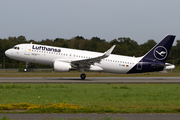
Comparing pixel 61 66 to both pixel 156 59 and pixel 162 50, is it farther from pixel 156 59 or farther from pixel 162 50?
pixel 162 50

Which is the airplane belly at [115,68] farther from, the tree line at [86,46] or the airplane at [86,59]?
the tree line at [86,46]

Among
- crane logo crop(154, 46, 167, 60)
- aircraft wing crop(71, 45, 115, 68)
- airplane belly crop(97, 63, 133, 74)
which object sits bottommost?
airplane belly crop(97, 63, 133, 74)

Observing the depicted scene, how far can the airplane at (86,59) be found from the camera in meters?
33.5

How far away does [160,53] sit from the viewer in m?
36.2

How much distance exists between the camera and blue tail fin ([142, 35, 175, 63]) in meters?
35.9

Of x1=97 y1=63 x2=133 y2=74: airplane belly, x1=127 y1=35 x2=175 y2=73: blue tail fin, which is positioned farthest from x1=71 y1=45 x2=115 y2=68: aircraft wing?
x1=127 y1=35 x2=175 y2=73: blue tail fin

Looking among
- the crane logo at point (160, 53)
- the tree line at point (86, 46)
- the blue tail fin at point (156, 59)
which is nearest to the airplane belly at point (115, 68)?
the blue tail fin at point (156, 59)

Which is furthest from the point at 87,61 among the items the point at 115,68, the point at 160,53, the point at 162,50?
the point at 162,50

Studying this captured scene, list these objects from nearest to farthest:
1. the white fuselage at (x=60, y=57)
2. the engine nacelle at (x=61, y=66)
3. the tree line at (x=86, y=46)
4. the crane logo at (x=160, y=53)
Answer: the engine nacelle at (x=61, y=66), the white fuselage at (x=60, y=57), the crane logo at (x=160, y=53), the tree line at (x=86, y=46)

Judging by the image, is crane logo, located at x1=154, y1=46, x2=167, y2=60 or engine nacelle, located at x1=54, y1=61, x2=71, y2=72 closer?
engine nacelle, located at x1=54, y1=61, x2=71, y2=72

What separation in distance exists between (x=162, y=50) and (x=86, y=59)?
471 inches

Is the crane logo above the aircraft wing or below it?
above

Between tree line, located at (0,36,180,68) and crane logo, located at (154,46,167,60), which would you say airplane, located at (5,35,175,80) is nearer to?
crane logo, located at (154,46,167,60)

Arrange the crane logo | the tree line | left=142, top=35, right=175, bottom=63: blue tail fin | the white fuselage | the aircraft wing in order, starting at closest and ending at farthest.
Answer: the aircraft wing, the white fuselage, left=142, top=35, right=175, bottom=63: blue tail fin, the crane logo, the tree line
